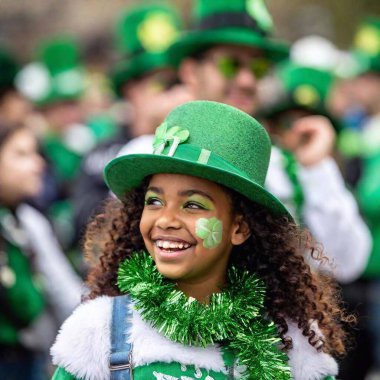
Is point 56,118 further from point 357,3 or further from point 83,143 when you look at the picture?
point 357,3

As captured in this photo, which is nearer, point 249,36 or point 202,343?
point 202,343

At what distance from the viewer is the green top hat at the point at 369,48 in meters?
8.83

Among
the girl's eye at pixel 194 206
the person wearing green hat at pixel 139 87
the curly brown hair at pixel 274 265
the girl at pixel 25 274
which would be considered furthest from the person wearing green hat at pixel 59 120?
the girl's eye at pixel 194 206

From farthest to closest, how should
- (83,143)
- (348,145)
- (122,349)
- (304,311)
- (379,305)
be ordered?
(83,143)
(348,145)
(379,305)
(304,311)
(122,349)

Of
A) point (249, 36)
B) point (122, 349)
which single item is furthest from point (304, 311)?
point (249, 36)

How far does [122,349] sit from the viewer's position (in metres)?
3.56

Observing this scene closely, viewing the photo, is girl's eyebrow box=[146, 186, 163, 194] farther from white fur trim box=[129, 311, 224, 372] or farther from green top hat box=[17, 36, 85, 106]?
green top hat box=[17, 36, 85, 106]

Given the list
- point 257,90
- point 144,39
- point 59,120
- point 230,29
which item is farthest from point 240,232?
point 59,120

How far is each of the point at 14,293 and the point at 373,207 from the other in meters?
2.62

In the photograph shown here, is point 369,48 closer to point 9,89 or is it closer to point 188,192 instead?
point 9,89

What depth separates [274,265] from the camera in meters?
3.94

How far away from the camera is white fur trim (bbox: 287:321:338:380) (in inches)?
148

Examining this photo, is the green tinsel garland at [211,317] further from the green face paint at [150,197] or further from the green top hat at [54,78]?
the green top hat at [54,78]

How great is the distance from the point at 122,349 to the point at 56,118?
6819 millimetres
